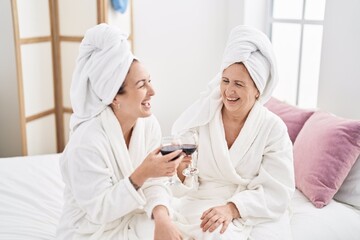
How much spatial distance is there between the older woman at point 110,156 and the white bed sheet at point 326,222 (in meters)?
0.64

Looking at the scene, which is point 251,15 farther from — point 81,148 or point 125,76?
point 81,148

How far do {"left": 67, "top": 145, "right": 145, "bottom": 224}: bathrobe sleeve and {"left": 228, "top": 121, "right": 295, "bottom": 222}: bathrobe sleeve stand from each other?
453mm

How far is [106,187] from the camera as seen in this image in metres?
1.74

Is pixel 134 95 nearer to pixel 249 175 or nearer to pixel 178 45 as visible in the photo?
pixel 249 175

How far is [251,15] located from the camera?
11.5 ft

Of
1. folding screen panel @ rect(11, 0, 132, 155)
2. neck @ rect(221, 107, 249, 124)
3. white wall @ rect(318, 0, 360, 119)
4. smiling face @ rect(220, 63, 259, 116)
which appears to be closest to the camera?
smiling face @ rect(220, 63, 259, 116)

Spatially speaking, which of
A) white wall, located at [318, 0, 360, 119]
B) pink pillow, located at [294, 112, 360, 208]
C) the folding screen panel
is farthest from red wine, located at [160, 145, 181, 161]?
the folding screen panel

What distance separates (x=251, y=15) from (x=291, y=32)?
0.34 m

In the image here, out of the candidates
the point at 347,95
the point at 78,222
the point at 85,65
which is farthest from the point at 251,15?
the point at 78,222

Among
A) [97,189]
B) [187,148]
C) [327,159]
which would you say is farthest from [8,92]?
[327,159]

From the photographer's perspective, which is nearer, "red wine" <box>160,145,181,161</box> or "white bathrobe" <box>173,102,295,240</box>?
"red wine" <box>160,145,181,161</box>

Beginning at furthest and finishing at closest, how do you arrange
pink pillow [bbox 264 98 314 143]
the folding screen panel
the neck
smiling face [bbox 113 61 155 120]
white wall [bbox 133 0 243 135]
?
1. white wall [bbox 133 0 243 135]
2. the folding screen panel
3. pink pillow [bbox 264 98 314 143]
4. the neck
5. smiling face [bbox 113 61 155 120]

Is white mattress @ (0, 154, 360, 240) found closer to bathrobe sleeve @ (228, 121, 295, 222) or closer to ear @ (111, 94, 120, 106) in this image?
bathrobe sleeve @ (228, 121, 295, 222)

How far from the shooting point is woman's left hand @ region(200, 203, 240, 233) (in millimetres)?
1724
